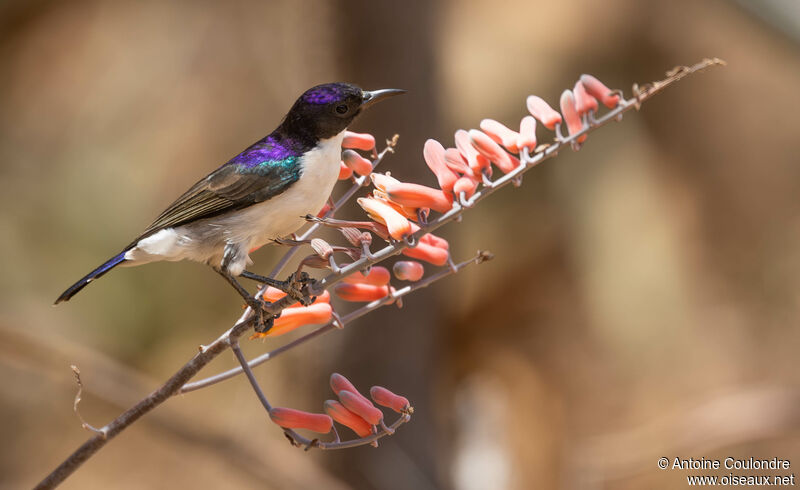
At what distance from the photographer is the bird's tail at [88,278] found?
8.38ft

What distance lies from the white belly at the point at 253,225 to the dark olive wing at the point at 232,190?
0.08 ft

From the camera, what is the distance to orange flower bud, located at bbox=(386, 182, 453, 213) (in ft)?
6.53

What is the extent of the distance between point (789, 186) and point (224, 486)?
23.1 feet

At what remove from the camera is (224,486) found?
9.41 meters

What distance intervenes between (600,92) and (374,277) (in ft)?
2.57

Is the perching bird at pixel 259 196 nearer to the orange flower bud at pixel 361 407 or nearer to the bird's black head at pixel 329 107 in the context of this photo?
the bird's black head at pixel 329 107

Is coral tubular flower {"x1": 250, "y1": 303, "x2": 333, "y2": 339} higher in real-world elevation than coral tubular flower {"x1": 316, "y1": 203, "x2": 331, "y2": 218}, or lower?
lower

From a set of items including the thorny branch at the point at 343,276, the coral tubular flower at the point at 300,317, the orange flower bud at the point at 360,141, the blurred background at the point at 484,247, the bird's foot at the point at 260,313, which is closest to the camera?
the thorny branch at the point at 343,276

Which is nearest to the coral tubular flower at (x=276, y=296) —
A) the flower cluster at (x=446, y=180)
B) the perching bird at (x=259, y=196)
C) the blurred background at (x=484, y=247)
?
the flower cluster at (x=446, y=180)

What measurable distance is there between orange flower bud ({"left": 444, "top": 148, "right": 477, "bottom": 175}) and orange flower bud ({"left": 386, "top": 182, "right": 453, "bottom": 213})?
0.31 ft

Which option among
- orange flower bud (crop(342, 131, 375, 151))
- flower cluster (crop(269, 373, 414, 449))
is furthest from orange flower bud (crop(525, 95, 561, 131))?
flower cluster (crop(269, 373, 414, 449))

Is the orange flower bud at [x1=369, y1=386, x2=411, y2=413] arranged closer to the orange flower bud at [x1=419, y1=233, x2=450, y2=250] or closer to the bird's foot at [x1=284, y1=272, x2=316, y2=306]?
the bird's foot at [x1=284, y1=272, x2=316, y2=306]

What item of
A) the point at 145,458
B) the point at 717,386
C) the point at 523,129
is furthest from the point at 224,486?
the point at 523,129

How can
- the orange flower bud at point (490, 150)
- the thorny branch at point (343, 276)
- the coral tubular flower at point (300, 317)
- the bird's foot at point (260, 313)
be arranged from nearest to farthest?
the thorny branch at point (343, 276), the orange flower bud at point (490, 150), the bird's foot at point (260, 313), the coral tubular flower at point (300, 317)
